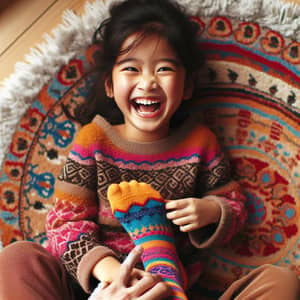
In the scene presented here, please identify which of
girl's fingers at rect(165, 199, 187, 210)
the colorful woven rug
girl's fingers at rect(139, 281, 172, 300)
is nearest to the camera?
girl's fingers at rect(139, 281, 172, 300)

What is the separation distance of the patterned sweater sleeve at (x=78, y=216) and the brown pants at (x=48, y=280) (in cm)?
3

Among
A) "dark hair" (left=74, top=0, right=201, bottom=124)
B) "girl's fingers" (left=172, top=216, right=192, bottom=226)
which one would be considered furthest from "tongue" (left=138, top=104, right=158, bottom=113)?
"girl's fingers" (left=172, top=216, right=192, bottom=226)

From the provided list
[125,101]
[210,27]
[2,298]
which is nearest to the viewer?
[2,298]

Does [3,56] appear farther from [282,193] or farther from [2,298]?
[282,193]

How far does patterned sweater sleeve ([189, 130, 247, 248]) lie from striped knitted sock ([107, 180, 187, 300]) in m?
0.08

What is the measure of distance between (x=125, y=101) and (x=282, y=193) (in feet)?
1.33

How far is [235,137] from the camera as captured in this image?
96cm

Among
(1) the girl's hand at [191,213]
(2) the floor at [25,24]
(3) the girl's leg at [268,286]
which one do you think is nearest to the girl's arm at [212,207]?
(1) the girl's hand at [191,213]

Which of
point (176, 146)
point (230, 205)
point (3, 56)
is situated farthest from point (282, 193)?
point (3, 56)

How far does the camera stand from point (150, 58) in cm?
80

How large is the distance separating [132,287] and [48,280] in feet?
0.51

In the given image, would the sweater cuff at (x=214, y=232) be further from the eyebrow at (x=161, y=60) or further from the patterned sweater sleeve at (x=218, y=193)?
the eyebrow at (x=161, y=60)

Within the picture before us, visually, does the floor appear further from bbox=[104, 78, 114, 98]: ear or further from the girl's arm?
the girl's arm

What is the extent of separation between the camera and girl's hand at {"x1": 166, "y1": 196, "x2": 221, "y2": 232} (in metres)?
0.83
